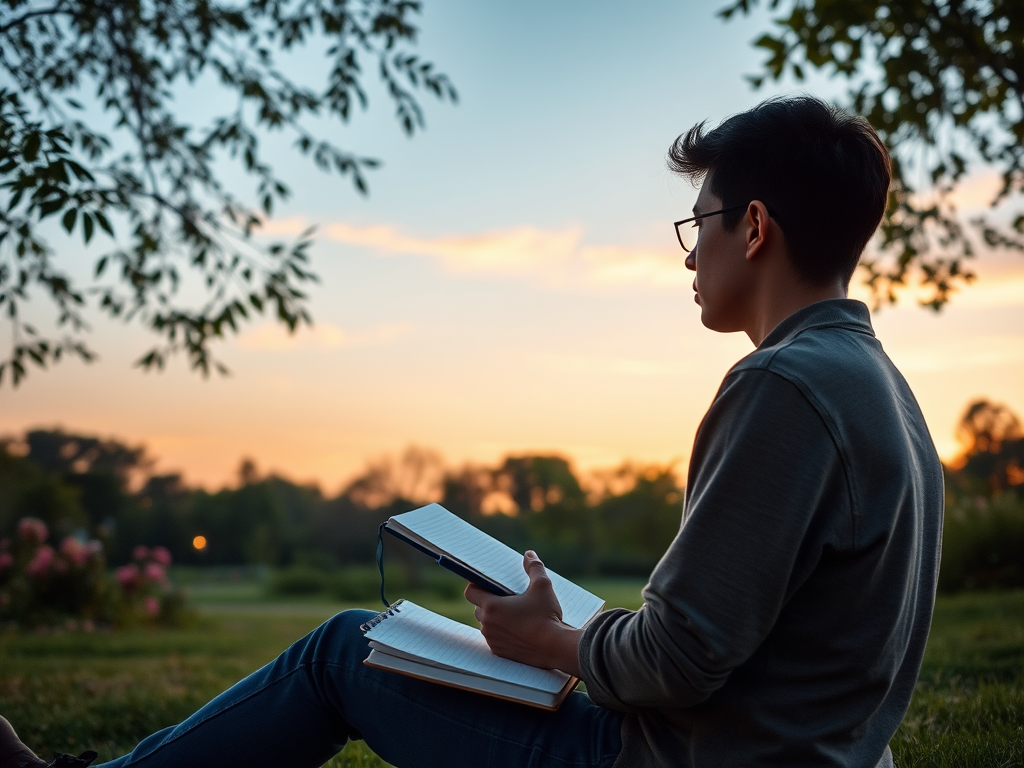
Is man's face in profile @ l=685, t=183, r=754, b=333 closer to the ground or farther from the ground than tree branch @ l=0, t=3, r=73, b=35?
closer to the ground

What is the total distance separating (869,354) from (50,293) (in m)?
5.26

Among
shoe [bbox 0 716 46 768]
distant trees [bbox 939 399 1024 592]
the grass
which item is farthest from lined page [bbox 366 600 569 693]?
distant trees [bbox 939 399 1024 592]

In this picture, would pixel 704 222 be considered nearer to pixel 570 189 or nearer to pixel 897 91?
pixel 897 91

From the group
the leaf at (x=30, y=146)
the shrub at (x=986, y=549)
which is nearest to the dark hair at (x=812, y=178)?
the leaf at (x=30, y=146)

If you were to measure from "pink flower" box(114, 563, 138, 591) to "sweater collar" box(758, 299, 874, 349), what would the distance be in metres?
9.56

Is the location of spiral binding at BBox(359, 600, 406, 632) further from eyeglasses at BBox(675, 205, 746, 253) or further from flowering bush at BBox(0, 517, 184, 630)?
flowering bush at BBox(0, 517, 184, 630)

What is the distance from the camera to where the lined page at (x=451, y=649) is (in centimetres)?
153

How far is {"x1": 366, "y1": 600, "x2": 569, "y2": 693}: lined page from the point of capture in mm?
1526

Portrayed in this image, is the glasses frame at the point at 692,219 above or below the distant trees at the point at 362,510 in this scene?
above

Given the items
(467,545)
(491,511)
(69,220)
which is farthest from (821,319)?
(491,511)

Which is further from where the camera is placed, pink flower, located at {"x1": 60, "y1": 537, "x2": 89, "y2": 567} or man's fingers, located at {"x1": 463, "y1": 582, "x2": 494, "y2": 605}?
pink flower, located at {"x1": 60, "y1": 537, "x2": 89, "y2": 567}

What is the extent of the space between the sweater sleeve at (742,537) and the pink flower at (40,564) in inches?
354

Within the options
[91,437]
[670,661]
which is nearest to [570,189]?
[670,661]

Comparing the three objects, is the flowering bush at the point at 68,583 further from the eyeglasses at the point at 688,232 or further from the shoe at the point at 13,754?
the eyeglasses at the point at 688,232
